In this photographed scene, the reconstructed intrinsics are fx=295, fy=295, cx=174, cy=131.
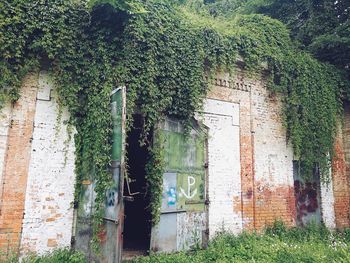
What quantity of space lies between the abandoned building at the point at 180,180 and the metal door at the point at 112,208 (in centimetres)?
2

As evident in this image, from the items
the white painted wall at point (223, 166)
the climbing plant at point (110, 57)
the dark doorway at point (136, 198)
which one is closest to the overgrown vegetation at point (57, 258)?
the climbing plant at point (110, 57)

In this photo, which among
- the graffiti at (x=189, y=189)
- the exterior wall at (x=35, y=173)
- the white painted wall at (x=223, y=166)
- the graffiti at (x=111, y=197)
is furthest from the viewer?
the white painted wall at (x=223, y=166)

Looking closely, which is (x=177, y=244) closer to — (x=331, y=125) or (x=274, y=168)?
(x=274, y=168)

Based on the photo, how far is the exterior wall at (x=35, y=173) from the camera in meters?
5.21

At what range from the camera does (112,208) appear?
505 centimetres

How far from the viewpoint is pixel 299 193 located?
9.06 meters

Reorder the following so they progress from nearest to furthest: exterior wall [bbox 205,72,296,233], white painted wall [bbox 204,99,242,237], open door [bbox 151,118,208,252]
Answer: open door [bbox 151,118,208,252], white painted wall [bbox 204,99,242,237], exterior wall [bbox 205,72,296,233]

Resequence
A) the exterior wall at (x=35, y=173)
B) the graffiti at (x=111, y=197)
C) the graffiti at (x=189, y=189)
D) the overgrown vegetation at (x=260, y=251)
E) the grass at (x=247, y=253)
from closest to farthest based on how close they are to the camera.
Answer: the graffiti at (x=111, y=197) < the exterior wall at (x=35, y=173) < the grass at (x=247, y=253) < the overgrown vegetation at (x=260, y=251) < the graffiti at (x=189, y=189)

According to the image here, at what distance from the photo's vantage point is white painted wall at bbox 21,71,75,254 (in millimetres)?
5344

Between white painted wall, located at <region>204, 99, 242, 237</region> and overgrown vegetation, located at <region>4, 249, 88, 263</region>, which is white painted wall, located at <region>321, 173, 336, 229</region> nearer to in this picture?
white painted wall, located at <region>204, 99, 242, 237</region>

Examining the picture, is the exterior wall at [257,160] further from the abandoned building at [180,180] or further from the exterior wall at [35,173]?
the exterior wall at [35,173]

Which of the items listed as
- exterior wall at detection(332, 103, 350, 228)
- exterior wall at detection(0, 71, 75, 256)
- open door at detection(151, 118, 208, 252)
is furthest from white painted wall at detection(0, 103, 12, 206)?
exterior wall at detection(332, 103, 350, 228)

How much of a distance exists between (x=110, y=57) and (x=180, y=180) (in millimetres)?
3111

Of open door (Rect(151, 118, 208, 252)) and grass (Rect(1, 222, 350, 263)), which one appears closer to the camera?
grass (Rect(1, 222, 350, 263))
